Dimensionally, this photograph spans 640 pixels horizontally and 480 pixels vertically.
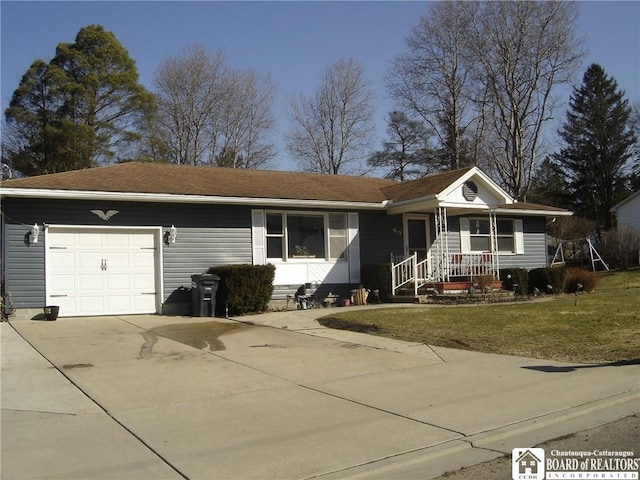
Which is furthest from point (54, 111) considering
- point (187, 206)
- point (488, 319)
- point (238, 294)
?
point (488, 319)

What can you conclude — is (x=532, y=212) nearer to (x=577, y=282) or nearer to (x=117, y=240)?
(x=577, y=282)

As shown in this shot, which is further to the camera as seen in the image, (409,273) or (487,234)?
(487,234)

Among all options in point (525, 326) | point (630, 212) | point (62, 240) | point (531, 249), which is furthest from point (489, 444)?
point (630, 212)

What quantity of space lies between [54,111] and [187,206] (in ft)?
69.5

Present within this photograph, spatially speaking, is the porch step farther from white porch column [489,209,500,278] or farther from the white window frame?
the white window frame

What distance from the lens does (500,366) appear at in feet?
29.3

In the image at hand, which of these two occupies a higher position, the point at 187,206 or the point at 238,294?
the point at 187,206

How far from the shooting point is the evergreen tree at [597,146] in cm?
5331

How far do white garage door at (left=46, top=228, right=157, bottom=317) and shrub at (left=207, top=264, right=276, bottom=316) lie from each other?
1.84 m

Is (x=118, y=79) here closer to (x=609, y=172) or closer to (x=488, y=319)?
(x=488, y=319)

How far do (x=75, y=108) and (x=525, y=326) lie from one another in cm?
2890

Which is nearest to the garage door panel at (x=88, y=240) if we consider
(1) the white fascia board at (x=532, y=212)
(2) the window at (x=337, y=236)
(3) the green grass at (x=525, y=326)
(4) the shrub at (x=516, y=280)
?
(3) the green grass at (x=525, y=326)

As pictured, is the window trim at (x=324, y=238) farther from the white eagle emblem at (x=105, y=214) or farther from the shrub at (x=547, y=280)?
the shrub at (x=547, y=280)

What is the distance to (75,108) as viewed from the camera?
33.3 m
